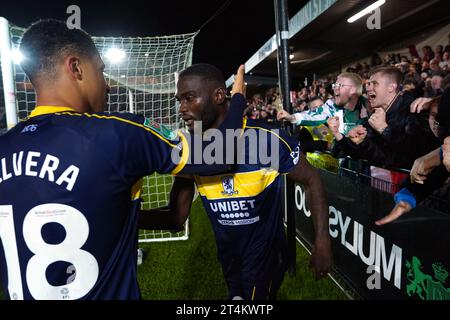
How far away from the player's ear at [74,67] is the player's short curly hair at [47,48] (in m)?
0.02

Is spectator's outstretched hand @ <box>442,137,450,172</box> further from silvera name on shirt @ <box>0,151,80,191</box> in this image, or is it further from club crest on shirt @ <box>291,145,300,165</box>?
silvera name on shirt @ <box>0,151,80,191</box>

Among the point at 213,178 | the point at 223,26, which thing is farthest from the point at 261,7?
the point at 213,178

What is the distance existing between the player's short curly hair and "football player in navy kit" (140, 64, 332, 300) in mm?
1027

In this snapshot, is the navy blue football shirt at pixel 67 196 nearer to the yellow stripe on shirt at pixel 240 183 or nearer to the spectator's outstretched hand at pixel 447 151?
the yellow stripe on shirt at pixel 240 183

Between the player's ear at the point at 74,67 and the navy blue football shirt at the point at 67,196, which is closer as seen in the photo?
the navy blue football shirt at the point at 67,196

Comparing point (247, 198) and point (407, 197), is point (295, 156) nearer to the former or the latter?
point (247, 198)

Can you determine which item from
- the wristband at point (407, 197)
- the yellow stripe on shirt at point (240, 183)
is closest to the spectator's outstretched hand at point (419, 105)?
the wristband at point (407, 197)

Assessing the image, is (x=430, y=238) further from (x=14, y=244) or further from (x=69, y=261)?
(x=14, y=244)

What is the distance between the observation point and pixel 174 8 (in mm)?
23641

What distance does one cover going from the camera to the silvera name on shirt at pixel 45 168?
1.16 meters

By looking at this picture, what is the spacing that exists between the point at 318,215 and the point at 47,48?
63.0 inches

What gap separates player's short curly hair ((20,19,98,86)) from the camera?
1.27m

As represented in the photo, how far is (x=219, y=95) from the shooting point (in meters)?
2.39

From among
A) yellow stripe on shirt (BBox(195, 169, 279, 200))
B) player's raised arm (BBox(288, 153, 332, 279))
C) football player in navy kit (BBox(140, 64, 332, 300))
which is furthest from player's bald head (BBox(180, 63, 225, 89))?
player's raised arm (BBox(288, 153, 332, 279))
